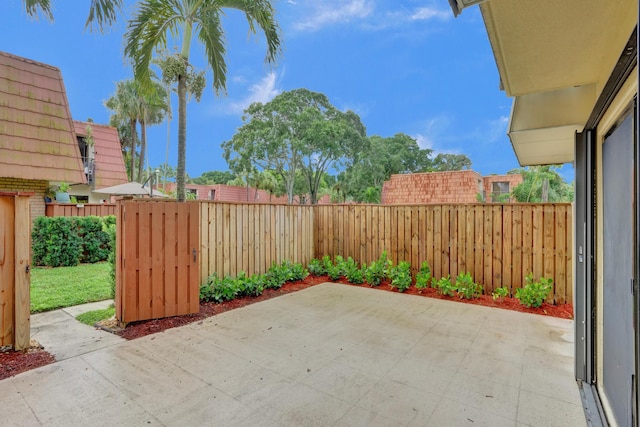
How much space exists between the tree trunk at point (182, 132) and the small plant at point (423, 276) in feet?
13.9

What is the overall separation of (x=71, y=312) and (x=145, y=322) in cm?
139

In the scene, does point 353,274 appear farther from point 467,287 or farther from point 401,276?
point 467,287

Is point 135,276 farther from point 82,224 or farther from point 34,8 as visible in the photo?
point 82,224

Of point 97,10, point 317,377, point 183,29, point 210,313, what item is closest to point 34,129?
point 97,10

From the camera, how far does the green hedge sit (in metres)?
7.55

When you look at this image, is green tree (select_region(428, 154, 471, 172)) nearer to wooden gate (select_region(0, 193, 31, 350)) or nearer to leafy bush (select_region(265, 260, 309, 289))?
leafy bush (select_region(265, 260, 309, 289))

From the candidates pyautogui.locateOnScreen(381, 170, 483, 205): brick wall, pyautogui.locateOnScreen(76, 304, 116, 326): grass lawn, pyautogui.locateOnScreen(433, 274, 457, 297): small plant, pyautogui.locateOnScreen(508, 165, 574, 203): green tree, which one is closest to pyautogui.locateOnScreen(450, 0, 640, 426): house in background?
pyautogui.locateOnScreen(433, 274, 457, 297): small plant

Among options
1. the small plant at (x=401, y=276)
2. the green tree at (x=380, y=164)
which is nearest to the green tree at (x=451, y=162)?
the green tree at (x=380, y=164)

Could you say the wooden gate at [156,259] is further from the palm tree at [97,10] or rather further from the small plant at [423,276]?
the small plant at [423,276]

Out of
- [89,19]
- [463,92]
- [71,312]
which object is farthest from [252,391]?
[463,92]

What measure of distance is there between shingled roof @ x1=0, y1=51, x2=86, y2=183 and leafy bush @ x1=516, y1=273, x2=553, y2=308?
891 centimetres

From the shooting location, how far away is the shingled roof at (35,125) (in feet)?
19.4

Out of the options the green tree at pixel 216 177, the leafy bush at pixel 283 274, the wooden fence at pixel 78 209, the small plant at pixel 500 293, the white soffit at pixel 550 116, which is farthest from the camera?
the green tree at pixel 216 177

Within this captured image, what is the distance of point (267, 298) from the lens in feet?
16.8
